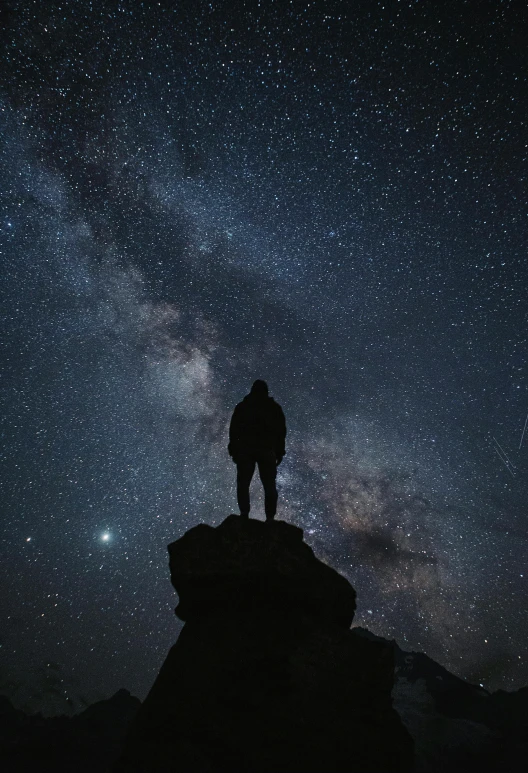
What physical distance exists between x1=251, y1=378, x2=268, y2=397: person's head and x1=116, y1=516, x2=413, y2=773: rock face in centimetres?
273

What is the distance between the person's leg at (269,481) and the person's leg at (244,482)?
221 millimetres

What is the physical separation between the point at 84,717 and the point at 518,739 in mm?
77205

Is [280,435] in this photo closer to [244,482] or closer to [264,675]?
[244,482]

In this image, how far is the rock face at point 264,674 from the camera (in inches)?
155

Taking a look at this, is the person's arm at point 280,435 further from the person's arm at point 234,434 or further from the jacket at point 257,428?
the person's arm at point 234,434

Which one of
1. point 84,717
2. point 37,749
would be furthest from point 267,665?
point 84,717

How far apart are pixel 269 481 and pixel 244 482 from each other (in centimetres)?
49

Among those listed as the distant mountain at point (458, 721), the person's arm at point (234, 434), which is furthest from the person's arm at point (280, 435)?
the distant mountain at point (458, 721)

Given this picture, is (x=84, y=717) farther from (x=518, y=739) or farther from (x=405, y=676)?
(x=405, y=676)

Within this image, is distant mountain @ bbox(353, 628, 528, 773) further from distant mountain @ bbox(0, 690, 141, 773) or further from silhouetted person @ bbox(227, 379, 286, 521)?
silhouetted person @ bbox(227, 379, 286, 521)

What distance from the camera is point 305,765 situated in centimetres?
378

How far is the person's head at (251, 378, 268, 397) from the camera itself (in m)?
7.62

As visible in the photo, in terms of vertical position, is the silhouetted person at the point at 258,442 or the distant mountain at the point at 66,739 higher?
the silhouetted person at the point at 258,442

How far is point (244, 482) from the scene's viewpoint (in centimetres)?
701
